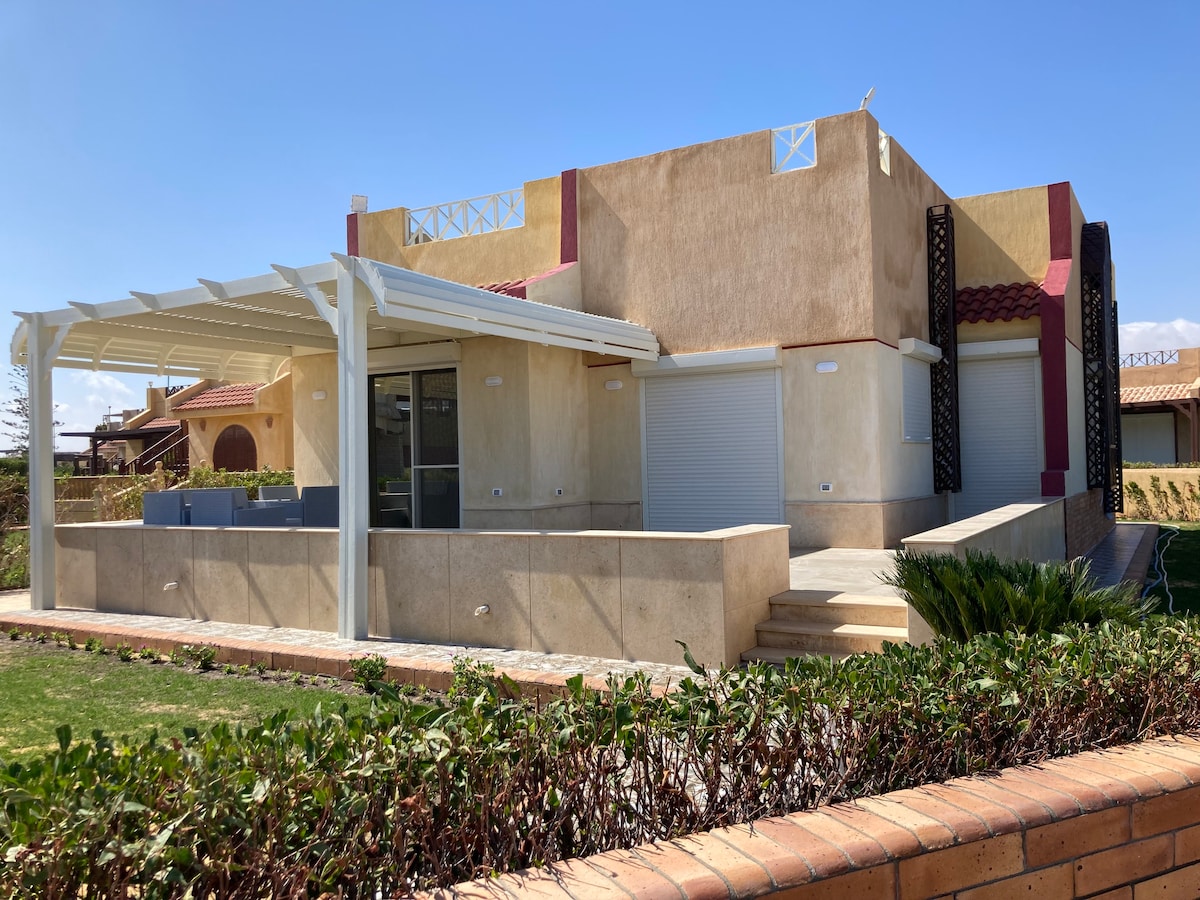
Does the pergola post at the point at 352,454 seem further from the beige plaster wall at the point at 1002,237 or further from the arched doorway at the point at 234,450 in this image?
the arched doorway at the point at 234,450

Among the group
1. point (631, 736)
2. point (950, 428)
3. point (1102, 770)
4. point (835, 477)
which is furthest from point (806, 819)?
point (950, 428)

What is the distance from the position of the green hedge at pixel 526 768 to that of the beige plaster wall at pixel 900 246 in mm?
9758

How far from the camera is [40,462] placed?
12.2m

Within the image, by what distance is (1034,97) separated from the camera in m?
14.0

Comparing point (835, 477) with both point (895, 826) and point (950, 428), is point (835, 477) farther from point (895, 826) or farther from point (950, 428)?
point (895, 826)

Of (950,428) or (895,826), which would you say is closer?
(895,826)

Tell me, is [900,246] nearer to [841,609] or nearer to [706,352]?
[706,352]

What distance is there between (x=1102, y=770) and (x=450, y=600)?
6755 mm

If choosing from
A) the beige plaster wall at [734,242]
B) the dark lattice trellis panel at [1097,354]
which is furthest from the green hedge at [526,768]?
the dark lattice trellis panel at [1097,354]

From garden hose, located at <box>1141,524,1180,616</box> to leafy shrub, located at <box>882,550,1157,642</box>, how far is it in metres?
1.26

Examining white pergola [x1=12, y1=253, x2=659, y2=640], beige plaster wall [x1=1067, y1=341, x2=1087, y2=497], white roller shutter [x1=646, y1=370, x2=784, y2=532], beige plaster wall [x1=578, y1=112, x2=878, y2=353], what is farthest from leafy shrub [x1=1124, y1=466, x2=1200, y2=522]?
white pergola [x1=12, y1=253, x2=659, y2=640]

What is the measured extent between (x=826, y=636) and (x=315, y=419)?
32.8 feet

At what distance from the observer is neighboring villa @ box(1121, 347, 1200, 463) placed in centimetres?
3055

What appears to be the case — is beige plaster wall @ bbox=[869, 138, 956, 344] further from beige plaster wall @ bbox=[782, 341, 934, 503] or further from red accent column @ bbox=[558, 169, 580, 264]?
red accent column @ bbox=[558, 169, 580, 264]
